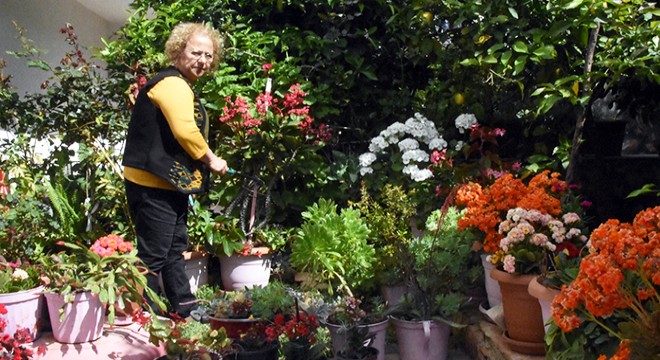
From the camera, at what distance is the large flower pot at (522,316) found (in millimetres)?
2459

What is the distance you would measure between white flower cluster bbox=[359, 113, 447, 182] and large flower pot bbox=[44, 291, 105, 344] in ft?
6.50

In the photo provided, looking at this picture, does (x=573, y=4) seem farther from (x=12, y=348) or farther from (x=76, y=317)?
(x=12, y=348)

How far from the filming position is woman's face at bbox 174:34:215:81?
3389mm

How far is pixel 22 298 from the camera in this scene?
2734mm

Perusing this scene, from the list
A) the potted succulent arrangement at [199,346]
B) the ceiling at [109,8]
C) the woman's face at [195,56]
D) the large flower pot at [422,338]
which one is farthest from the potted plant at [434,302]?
the ceiling at [109,8]

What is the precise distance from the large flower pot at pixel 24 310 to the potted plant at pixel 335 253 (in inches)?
57.3

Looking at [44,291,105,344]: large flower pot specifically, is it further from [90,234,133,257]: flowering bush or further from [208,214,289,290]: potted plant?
[208,214,289,290]: potted plant

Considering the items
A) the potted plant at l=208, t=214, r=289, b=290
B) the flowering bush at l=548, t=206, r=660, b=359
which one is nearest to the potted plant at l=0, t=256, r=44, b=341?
the potted plant at l=208, t=214, r=289, b=290

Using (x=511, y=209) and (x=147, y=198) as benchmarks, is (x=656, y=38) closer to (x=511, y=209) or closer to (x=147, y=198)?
(x=511, y=209)

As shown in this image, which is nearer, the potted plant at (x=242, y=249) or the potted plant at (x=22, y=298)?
the potted plant at (x=22, y=298)

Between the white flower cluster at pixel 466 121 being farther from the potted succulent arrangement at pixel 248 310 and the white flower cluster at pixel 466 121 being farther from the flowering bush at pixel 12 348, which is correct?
the flowering bush at pixel 12 348

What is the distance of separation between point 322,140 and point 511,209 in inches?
74.3

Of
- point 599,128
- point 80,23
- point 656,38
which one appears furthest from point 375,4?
point 80,23

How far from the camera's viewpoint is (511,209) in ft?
8.76
